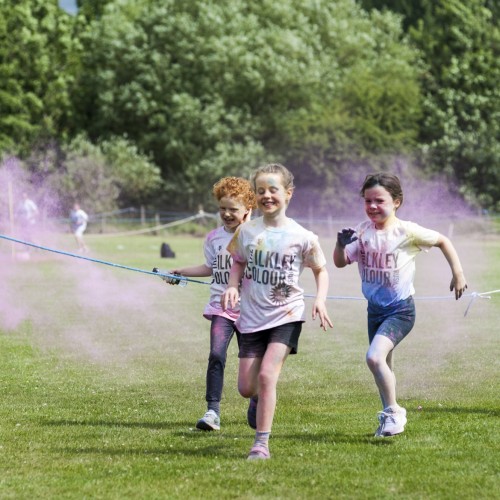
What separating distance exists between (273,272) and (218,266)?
1.27 meters

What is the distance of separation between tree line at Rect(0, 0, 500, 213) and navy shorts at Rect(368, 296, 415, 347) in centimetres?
4840

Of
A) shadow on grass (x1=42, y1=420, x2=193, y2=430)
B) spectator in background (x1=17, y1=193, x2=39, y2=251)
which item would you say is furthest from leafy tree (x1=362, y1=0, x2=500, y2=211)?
shadow on grass (x1=42, y1=420, x2=193, y2=430)

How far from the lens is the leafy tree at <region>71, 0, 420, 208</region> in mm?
57312

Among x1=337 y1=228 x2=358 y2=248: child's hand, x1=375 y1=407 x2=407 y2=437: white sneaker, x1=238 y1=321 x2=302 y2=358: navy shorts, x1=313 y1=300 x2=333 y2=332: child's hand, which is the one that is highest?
x1=337 y1=228 x2=358 y2=248: child's hand

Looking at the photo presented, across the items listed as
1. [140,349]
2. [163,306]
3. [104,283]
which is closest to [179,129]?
[104,283]

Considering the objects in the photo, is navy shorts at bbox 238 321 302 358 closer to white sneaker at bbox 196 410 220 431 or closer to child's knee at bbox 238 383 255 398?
child's knee at bbox 238 383 255 398

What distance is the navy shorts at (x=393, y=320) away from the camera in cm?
730

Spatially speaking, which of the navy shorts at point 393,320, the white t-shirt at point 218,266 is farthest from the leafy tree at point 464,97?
the navy shorts at point 393,320

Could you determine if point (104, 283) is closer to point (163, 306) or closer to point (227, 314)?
point (163, 306)

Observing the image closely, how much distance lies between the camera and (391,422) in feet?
23.6

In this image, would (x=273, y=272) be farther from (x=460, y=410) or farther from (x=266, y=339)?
(x=460, y=410)

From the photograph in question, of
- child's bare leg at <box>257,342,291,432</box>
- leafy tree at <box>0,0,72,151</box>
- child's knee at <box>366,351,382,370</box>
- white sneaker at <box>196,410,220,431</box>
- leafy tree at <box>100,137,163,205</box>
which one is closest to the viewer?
child's bare leg at <box>257,342,291,432</box>

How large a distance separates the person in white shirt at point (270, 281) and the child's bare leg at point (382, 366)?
55 cm

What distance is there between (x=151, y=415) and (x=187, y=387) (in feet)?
5.19
